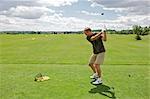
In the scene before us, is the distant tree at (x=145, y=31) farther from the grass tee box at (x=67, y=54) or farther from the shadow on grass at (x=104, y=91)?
the shadow on grass at (x=104, y=91)

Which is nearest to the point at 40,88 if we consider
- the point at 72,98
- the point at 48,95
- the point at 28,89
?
the point at 28,89

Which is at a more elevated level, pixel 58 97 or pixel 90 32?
pixel 90 32

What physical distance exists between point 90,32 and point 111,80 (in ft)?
7.15

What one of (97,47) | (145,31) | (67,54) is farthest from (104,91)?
(145,31)

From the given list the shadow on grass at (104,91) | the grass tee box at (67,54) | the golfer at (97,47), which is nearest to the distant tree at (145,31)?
the grass tee box at (67,54)

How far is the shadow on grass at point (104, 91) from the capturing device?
10.3m

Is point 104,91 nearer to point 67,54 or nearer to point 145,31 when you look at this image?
point 67,54

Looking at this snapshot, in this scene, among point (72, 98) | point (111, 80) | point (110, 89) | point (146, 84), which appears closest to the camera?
point (72, 98)

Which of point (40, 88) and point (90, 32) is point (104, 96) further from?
point (90, 32)

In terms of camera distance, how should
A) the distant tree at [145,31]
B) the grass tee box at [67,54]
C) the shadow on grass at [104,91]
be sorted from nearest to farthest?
the shadow on grass at [104,91] < the grass tee box at [67,54] < the distant tree at [145,31]

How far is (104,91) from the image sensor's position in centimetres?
1101

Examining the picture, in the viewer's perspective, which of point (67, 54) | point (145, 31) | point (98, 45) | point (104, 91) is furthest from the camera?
point (145, 31)

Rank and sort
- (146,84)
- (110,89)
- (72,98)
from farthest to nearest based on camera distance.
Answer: (146,84)
(110,89)
(72,98)

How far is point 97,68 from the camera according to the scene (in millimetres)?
12758
